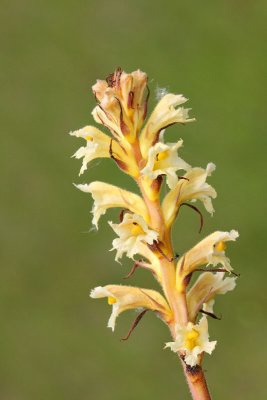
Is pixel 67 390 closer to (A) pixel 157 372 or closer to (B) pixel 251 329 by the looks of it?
(A) pixel 157 372

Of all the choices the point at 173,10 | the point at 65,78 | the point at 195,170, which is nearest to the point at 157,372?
the point at 65,78

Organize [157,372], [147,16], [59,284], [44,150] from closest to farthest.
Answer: [157,372] < [59,284] < [44,150] < [147,16]

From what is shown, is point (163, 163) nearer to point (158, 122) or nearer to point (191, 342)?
point (158, 122)

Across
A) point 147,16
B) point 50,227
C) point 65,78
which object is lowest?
point 50,227

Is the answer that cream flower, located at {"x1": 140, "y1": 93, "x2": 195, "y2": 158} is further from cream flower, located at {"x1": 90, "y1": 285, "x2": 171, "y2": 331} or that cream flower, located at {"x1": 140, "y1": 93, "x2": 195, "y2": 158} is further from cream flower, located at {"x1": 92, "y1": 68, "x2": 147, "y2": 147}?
cream flower, located at {"x1": 90, "y1": 285, "x2": 171, "y2": 331}

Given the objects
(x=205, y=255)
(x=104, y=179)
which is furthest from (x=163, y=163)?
(x=104, y=179)

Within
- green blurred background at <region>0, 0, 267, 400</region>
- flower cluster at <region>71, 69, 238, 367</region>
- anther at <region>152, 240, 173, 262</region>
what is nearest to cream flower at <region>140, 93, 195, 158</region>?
flower cluster at <region>71, 69, 238, 367</region>
